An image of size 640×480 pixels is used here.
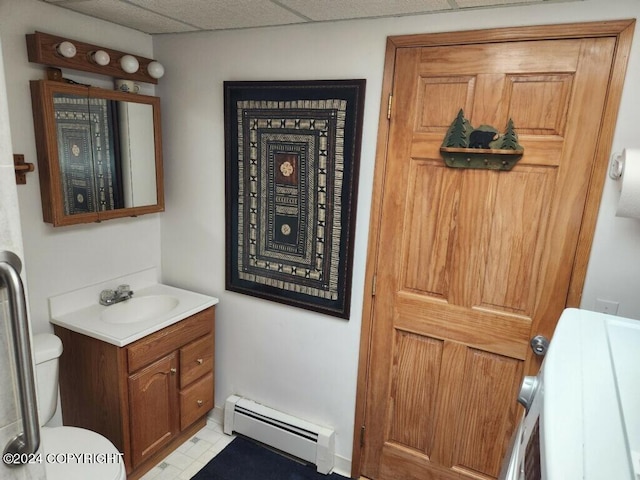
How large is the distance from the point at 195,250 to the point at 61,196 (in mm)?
758

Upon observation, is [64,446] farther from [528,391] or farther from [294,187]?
[528,391]

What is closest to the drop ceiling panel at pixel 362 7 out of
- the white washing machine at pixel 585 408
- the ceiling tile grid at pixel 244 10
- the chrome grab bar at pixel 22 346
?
the ceiling tile grid at pixel 244 10

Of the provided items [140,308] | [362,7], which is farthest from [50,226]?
[362,7]

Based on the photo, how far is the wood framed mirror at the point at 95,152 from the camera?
72.6 inches

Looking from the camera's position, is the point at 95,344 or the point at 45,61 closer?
the point at 45,61

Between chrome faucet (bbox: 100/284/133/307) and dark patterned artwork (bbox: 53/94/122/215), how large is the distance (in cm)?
44

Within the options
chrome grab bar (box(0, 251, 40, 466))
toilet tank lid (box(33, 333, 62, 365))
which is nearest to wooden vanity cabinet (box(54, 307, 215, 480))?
toilet tank lid (box(33, 333, 62, 365))

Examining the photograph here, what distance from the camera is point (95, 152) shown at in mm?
2033

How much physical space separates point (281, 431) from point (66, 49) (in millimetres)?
2093

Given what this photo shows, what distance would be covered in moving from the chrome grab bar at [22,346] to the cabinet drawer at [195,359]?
4.61 ft

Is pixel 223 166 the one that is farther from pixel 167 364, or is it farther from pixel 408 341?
pixel 408 341

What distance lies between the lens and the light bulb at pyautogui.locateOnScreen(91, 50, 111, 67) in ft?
6.45

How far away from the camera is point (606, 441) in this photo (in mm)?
581

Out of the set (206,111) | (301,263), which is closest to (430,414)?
(301,263)
